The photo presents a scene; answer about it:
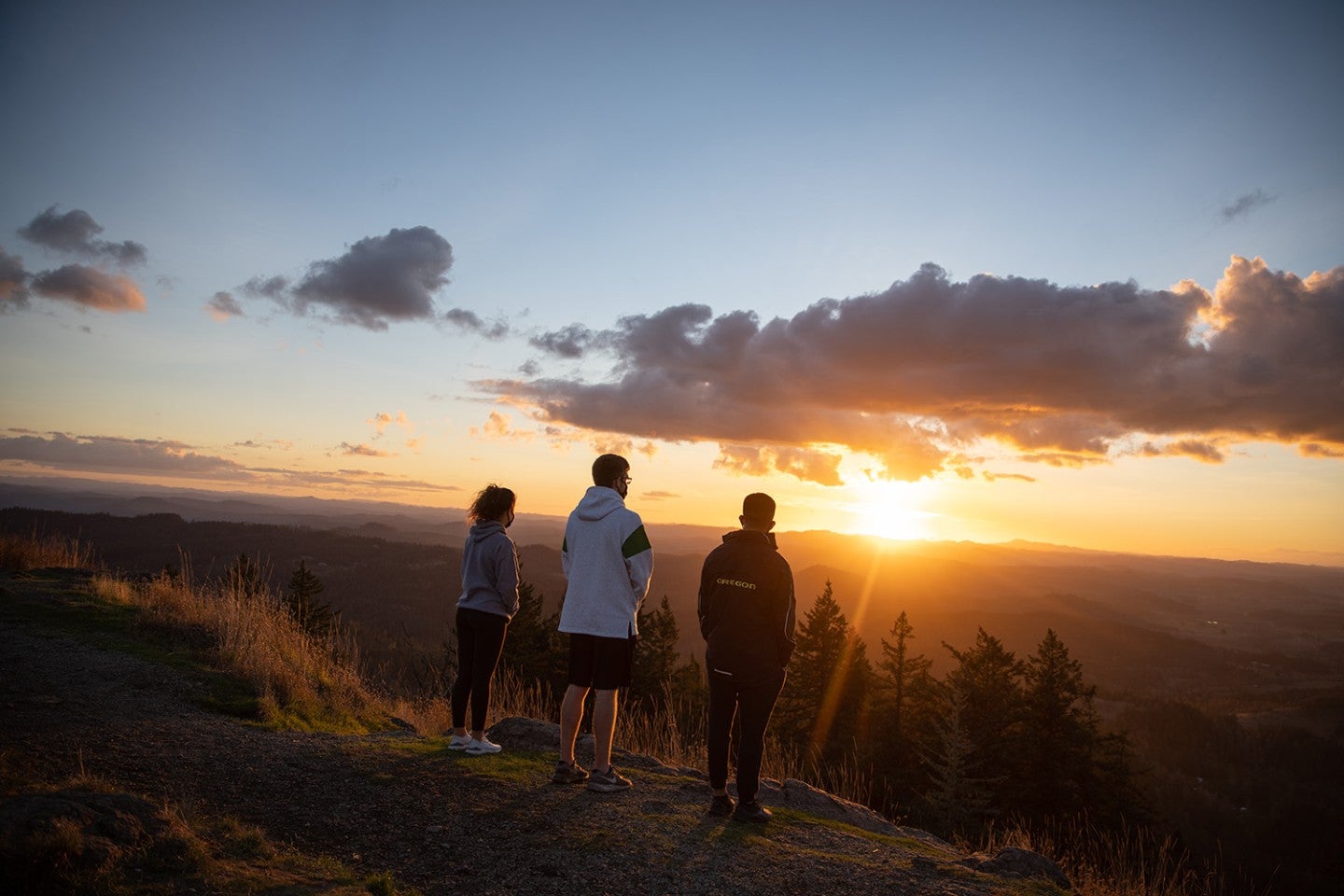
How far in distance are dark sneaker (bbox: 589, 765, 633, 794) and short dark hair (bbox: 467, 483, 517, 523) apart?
7.98 feet

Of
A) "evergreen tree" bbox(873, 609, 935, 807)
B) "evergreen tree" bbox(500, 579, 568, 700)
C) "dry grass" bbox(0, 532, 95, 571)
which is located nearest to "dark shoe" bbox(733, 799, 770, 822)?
"dry grass" bbox(0, 532, 95, 571)

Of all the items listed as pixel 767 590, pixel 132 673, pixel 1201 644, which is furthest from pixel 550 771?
pixel 1201 644

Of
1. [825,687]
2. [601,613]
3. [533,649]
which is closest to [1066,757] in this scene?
[825,687]

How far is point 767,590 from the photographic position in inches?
212

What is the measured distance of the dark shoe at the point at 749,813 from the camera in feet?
17.1

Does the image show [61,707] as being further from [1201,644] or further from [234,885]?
[1201,644]

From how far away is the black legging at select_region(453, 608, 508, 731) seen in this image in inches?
244

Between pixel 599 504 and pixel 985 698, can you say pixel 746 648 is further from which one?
pixel 985 698

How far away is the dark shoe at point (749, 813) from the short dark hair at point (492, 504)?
3.25m

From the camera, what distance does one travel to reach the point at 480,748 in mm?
6191

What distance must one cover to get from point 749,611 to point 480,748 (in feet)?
9.32

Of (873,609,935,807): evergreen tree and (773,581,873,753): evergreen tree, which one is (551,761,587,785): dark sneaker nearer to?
(773,581,873,753): evergreen tree

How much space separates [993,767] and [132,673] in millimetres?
31777

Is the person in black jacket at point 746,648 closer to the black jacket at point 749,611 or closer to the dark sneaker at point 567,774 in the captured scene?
the black jacket at point 749,611
